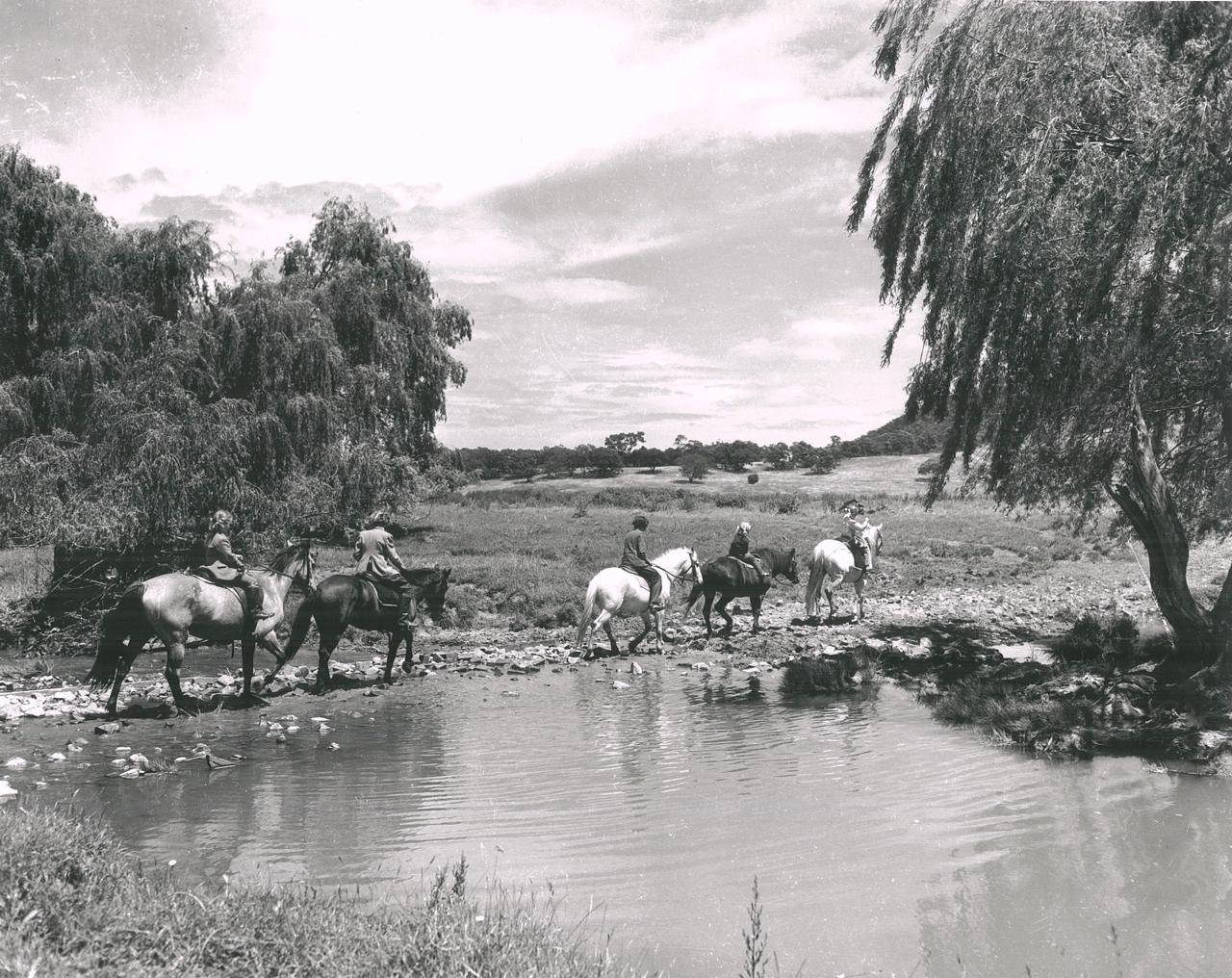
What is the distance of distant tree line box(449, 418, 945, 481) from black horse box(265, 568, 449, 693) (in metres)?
51.2

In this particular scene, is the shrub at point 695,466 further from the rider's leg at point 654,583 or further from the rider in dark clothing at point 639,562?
the rider in dark clothing at point 639,562

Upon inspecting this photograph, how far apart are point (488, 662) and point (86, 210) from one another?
1281 cm

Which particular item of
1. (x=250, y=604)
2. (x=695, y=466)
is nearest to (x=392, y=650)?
(x=250, y=604)

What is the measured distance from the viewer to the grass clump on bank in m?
4.09

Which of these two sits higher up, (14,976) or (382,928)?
(14,976)

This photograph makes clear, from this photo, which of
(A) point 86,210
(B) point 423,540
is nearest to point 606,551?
(B) point 423,540

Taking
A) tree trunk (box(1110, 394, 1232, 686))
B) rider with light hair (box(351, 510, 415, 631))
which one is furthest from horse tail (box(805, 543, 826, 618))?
rider with light hair (box(351, 510, 415, 631))

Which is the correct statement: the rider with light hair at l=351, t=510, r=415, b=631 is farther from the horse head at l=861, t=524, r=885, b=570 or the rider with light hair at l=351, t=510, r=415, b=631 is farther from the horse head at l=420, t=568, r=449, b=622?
the horse head at l=861, t=524, r=885, b=570

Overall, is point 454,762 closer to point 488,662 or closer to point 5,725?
point 5,725

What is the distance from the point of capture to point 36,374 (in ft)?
57.5

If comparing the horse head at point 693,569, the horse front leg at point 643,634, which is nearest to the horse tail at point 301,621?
the horse front leg at point 643,634

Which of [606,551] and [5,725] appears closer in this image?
[5,725]

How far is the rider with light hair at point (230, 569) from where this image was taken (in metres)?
11.9

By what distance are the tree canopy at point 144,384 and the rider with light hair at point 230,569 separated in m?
4.19
